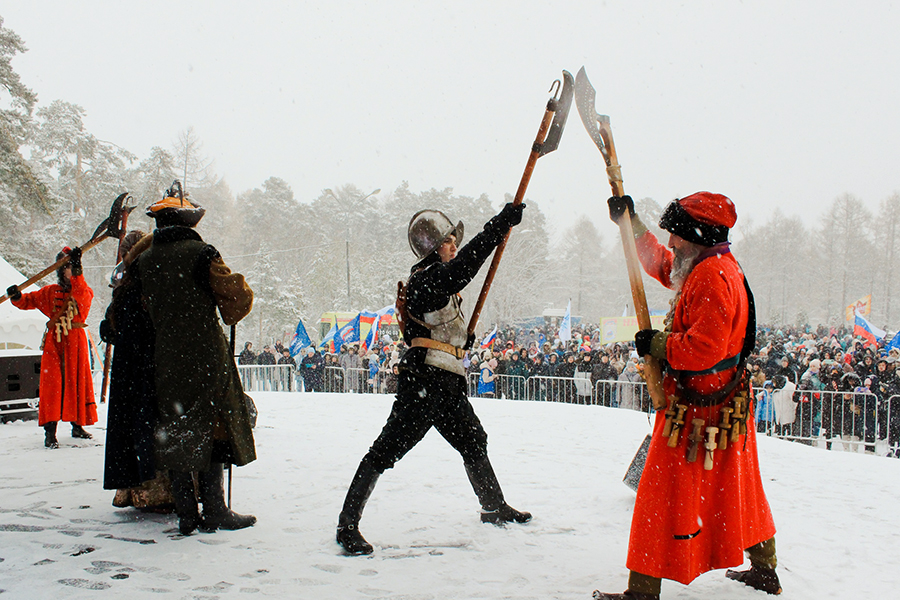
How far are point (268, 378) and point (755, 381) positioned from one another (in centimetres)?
1081

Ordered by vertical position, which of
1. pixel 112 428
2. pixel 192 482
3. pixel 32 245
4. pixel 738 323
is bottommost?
pixel 192 482

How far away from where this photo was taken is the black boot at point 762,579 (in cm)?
267

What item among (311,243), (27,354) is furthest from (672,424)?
(311,243)

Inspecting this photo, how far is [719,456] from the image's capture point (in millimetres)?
2535

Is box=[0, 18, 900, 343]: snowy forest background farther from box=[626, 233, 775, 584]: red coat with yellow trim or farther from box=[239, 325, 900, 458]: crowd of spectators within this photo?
box=[626, 233, 775, 584]: red coat with yellow trim

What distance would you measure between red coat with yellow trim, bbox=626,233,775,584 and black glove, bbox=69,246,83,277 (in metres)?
5.04

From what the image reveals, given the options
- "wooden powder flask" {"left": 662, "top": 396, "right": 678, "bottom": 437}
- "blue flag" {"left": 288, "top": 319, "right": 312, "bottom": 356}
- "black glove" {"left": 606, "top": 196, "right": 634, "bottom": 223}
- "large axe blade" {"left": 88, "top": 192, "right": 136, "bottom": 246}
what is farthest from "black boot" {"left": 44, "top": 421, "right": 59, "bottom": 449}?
"blue flag" {"left": 288, "top": 319, "right": 312, "bottom": 356}

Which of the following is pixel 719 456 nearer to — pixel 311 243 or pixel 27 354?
pixel 27 354

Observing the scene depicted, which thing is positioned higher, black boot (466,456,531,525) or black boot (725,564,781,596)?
black boot (466,456,531,525)

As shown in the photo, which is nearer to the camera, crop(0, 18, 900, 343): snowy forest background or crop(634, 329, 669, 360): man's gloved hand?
crop(634, 329, 669, 360): man's gloved hand

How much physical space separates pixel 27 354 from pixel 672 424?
26.4 feet

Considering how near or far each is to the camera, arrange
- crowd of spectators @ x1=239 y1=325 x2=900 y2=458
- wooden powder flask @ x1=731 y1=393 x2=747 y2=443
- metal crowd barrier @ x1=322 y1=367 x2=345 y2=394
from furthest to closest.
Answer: metal crowd barrier @ x1=322 y1=367 x2=345 y2=394
crowd of spectators @ x1=239 y1=325 x2=900 y2=458
wooden powder flask @ x1=731 y1=393 x2=747 y2=443

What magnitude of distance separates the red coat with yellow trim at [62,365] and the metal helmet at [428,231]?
12.3ft

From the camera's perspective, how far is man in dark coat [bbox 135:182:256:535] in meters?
3.12
